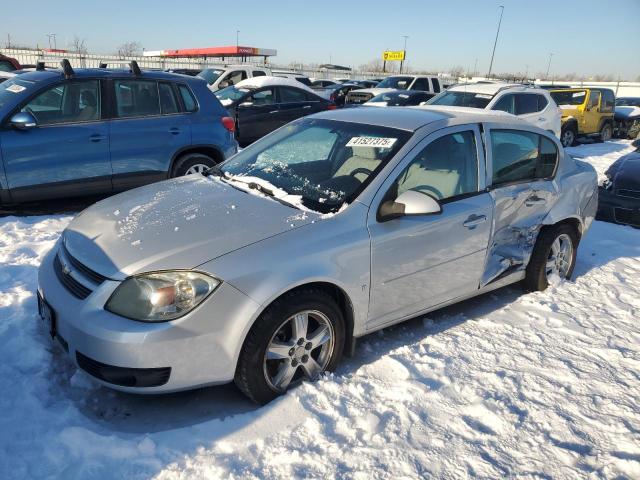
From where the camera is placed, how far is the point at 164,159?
252 inches

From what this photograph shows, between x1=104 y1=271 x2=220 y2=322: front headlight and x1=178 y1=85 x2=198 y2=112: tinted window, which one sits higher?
x1=178 y1=85 x2=198 y2=112: tinted window

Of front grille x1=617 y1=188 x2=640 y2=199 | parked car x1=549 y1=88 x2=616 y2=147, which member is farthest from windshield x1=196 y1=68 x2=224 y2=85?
front grille x1=617 y1=188 x2=640 y2=199

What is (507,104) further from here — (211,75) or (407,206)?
(211,75)

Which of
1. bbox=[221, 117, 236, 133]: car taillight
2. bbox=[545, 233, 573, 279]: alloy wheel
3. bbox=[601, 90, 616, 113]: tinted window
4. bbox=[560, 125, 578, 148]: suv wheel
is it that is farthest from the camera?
bbox=[601, 90, 616, 113]: tinted window

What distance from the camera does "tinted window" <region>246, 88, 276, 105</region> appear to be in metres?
11.6

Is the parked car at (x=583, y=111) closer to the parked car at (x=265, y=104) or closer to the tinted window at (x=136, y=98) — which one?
the parked car at (x=265, y=104)

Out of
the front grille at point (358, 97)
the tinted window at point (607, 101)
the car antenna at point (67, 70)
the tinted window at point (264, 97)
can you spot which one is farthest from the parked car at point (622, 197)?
the tinted window at point (607, 101)

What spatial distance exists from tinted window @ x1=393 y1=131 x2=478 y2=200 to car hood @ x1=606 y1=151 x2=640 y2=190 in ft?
13.3

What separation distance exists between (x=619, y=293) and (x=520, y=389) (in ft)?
7.16

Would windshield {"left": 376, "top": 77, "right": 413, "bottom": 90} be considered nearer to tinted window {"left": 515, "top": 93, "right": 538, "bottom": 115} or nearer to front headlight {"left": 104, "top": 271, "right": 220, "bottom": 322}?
tinted window {"left": 515, "top": 93, "right": 538, "bottom": 115}

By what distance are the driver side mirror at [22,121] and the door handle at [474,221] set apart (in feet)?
15.1

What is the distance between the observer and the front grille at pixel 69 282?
269cm

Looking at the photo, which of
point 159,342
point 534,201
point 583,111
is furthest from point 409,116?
point 583,111

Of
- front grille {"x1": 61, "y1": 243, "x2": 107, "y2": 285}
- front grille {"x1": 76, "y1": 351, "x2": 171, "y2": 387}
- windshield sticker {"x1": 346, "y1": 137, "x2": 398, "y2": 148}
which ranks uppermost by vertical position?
windshield sticker {"x1": 346, "y1": 137, "x2": 398, "y2": 148}
